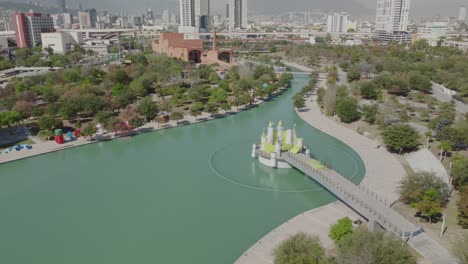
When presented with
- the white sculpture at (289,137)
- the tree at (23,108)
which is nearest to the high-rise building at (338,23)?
the tree at (23,108)

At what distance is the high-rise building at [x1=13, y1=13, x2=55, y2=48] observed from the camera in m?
78.7

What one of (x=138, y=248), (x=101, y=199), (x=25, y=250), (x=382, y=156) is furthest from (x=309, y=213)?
(x=25, y=250)

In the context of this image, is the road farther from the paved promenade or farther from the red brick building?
the red brick building

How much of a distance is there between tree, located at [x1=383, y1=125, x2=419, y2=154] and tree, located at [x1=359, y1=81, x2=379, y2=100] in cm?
1358

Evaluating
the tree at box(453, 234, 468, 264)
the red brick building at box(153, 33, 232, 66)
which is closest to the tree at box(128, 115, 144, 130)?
the tree at box(453, 234, 468, 264)

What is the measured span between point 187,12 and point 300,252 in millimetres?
137269

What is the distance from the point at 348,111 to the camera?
2845cm

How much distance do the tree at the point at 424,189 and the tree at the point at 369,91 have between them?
67.5ft

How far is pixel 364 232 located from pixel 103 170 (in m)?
15.5

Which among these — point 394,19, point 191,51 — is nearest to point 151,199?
point 191,51

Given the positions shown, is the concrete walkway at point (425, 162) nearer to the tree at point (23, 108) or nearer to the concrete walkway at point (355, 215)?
the concrete walkway at point (355, 215)

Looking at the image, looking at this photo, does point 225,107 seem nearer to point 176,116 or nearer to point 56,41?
point 176,116

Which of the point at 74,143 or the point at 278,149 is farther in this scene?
the point at 74,143

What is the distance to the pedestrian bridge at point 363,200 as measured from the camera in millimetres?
13406
